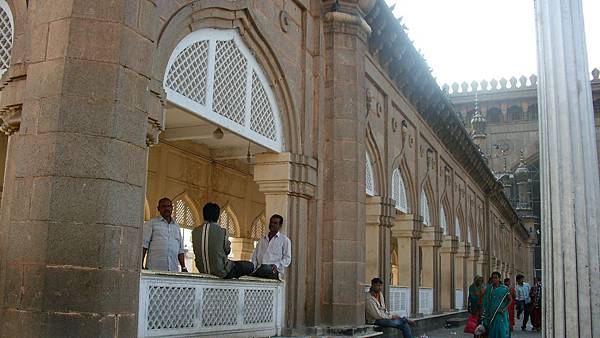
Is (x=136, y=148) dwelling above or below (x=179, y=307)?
above

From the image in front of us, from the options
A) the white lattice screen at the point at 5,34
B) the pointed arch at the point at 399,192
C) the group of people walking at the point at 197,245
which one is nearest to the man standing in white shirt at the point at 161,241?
the group of people walking at the point at 197,245

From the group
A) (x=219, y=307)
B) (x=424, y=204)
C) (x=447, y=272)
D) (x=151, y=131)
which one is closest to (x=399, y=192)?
(x=424, y=204)

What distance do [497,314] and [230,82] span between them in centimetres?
543

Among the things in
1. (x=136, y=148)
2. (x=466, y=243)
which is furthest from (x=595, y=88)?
(x=136, y=148)

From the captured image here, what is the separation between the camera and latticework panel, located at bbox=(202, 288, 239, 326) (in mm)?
7273

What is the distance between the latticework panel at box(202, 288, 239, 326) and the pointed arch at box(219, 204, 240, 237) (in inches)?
237

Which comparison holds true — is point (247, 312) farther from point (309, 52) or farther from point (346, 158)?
point (309, 52)

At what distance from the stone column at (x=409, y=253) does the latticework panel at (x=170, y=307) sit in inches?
366

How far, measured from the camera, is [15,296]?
16.4 feet

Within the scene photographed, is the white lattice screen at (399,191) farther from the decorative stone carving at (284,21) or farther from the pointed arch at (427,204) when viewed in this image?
the decorative stone carving at (284,21)

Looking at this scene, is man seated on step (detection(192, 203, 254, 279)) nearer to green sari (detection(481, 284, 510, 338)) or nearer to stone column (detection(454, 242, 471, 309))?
green sari (detection(481, 284, 510, 338))

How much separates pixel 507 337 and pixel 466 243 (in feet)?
42.1

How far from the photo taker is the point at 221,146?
11.5 meters

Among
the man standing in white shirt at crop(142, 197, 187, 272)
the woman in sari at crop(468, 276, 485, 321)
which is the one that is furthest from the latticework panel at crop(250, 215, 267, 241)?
the man standing in white shirt at crop(142, 197, 187, 272)
